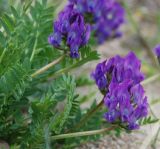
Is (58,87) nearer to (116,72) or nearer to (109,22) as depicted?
(116,72)

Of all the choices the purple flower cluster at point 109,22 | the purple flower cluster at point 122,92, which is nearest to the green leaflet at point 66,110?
the purple flower cluster at point 122,92

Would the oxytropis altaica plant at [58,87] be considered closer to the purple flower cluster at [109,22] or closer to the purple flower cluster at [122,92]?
the purple flower cluster at [122,92]

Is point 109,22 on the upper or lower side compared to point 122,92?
upper

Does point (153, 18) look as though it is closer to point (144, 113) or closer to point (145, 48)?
point (145, 48)

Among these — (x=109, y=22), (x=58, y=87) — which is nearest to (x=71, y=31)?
(x=58, y=87)

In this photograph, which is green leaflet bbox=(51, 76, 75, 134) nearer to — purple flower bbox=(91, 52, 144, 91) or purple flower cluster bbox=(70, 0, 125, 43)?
purple flower bbox=(91, 52, 144, 91)

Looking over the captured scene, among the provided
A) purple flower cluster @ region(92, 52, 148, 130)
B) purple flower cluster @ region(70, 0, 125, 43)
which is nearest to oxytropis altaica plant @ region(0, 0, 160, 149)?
purple flower cluster @ region(92, 52, 148, 130)

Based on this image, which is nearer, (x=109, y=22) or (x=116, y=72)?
(x=116, y=72)
